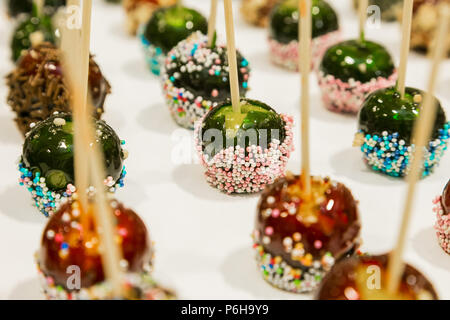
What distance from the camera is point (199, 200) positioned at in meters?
1.56

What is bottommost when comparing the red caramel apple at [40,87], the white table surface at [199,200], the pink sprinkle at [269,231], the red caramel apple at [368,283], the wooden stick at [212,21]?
the white table surface at [199,200]

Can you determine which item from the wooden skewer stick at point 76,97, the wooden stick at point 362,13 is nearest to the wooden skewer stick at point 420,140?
the wooden skewer stick at point 76,97

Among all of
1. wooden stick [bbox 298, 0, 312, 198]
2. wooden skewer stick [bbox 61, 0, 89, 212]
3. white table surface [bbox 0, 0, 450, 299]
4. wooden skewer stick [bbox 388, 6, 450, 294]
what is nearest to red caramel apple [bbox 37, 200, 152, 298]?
wooden skewer stick [bbox 61, 0, 89, 212]

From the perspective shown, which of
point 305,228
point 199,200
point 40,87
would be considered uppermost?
point 40,87

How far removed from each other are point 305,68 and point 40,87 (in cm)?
81

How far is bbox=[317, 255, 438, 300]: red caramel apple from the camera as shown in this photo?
3.38ft

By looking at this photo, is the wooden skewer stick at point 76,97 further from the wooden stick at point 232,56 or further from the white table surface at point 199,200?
the wooden stick at point 232,56

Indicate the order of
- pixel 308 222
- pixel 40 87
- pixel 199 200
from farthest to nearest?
pixel 40 87 < pixel 199 200 < pixel 308 222

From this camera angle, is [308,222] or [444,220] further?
[444,220]

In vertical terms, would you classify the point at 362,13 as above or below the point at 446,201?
above

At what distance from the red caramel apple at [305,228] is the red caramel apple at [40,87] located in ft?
2.25

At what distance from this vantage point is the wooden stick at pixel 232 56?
1365mm

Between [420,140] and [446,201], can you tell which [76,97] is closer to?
[420,140]

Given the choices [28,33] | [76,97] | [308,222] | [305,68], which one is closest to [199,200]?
[308,222]
